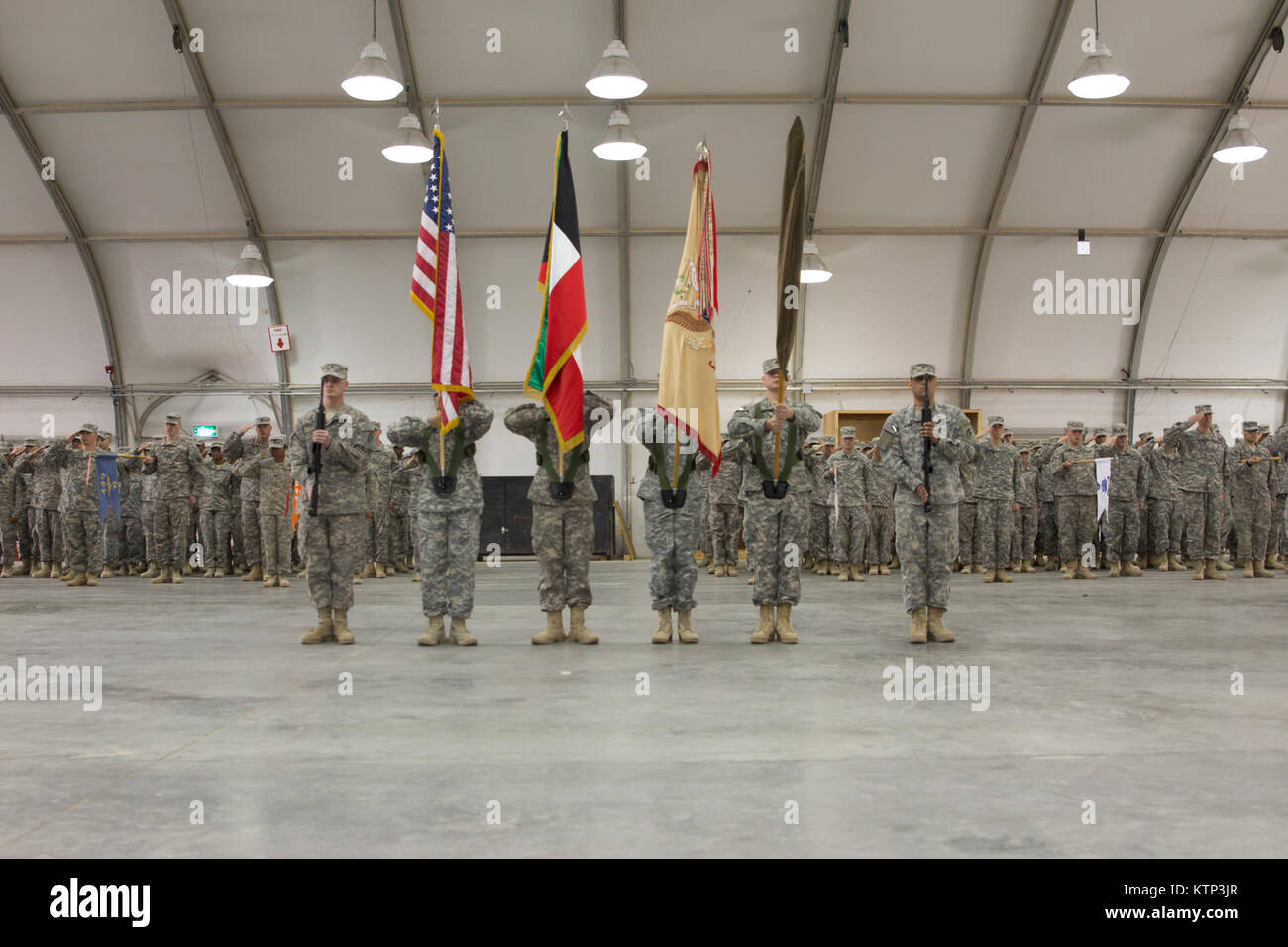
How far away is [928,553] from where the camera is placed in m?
6.61

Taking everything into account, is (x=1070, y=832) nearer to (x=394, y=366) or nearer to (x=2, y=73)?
(x=394, y=366)

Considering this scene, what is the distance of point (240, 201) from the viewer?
55.9 ft

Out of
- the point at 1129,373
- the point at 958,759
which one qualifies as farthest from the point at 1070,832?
the point at 1129,373

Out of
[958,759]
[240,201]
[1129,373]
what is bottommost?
[958,759]

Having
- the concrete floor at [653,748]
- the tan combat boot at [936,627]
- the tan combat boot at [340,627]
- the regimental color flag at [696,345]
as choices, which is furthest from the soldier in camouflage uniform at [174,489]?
the tan combat boot at [936,627]

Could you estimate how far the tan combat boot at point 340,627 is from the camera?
6879mm

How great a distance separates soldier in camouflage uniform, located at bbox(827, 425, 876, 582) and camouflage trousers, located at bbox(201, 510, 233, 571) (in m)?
8.40

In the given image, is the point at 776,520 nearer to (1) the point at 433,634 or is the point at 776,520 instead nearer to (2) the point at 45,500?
(1) the point at 433,634

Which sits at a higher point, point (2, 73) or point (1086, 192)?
point (2, 73)

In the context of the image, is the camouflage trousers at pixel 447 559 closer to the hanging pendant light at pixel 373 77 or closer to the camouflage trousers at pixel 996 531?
the hanging pendant light at pixel 373 77

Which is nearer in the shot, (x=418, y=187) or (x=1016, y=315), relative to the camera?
(x=418, y=187)

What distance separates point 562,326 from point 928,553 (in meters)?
2.90

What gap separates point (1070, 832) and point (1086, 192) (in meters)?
16.9
